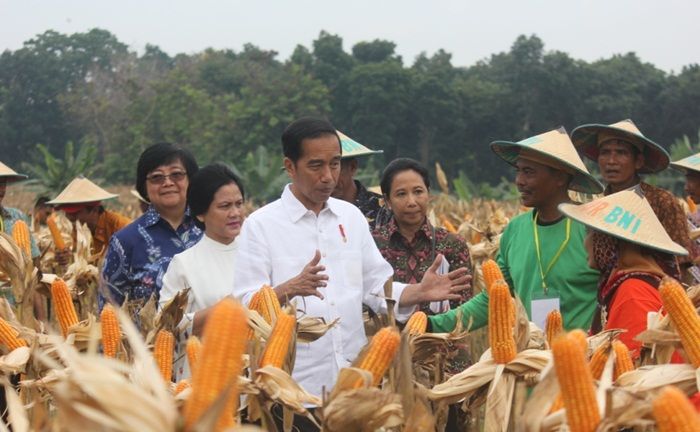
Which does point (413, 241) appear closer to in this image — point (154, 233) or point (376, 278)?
point (376, 278)

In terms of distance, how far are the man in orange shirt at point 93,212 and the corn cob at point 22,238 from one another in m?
1.88

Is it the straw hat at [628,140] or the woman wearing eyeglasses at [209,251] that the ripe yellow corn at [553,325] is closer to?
the woman wearing eyeglasses at [209,251]

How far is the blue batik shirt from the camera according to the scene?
4855 millimetres

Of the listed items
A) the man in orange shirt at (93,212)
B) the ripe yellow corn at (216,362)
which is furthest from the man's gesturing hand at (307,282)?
the man in orange shirt at (93,212)

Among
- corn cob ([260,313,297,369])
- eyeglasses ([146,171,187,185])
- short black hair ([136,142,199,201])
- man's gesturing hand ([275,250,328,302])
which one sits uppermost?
short black hair ([136,142,199,201])

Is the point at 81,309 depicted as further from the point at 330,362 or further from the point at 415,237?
the point at 330,362

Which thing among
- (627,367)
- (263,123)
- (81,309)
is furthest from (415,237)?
(263,123)

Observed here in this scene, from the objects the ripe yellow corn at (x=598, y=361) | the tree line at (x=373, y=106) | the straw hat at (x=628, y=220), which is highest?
the tree line at (x=373, y=106)

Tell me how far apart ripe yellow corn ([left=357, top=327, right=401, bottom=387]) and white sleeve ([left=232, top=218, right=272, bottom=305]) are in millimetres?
1356

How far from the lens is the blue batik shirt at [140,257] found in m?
4.86

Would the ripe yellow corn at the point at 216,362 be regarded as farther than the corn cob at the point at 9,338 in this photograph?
No

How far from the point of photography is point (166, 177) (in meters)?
5.01

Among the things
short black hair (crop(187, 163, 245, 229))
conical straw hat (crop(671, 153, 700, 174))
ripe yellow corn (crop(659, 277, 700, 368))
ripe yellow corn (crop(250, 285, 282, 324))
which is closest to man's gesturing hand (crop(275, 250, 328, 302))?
ripe yellow corn (crop(250, 285, 282, 324))

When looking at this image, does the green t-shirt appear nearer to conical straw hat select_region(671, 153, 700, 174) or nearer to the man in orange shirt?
conical straw hat select_region(671, 153, 700, 174)
